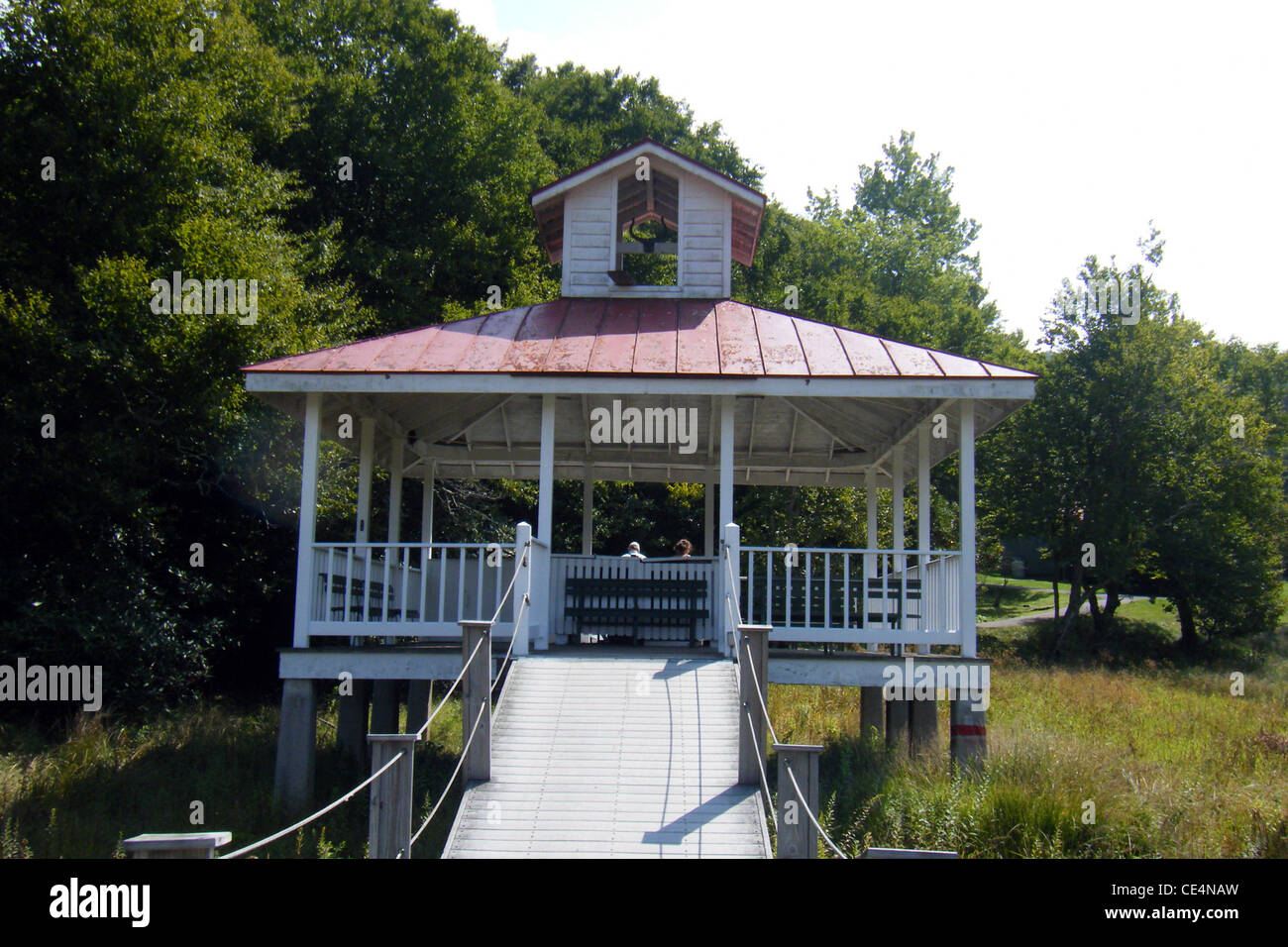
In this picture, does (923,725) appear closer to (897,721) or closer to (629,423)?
(897,721)

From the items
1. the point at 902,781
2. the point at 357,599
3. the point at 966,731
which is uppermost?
the point at 357,599

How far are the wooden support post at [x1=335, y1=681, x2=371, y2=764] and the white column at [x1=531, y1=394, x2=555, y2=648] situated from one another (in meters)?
4.36

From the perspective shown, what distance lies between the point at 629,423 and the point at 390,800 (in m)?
10.4

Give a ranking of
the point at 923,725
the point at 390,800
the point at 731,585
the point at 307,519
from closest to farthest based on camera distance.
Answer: the point at 390,800 → the point at 731,585 → the point at 307,519 → the point at 923,725

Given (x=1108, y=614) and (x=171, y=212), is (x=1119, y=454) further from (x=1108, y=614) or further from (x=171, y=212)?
(x=171, y=212)

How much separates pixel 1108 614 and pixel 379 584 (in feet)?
97.1

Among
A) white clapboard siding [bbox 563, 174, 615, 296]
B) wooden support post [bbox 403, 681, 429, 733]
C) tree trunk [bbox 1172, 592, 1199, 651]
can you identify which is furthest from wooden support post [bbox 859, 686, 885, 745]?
tree trunk [bbox 1172, 592, 1199, 651]

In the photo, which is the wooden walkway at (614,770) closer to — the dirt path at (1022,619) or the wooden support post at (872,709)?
the wooden support post at (872,709)

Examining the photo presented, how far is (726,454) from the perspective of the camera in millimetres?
13641

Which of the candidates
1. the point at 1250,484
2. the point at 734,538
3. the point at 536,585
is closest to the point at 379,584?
the point at 536,585
